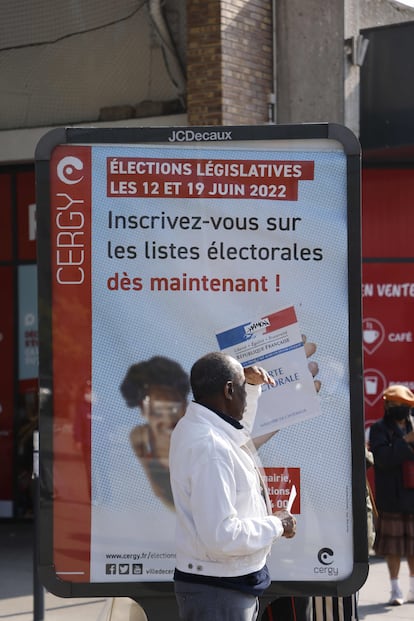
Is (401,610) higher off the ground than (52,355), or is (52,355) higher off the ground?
(52,355)

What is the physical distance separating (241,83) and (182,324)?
6.81 m

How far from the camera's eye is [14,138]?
1179 cm

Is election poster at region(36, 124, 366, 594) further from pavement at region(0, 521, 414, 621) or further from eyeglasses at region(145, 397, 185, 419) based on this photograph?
pavement at region(0, 521, 414, 621)

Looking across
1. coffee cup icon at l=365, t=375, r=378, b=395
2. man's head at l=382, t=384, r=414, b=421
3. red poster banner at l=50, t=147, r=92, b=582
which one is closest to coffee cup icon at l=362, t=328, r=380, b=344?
coffee cup icon at l=365, t=375, r=378, b=395

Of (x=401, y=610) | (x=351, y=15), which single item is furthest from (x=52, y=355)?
(x=351, y=15)

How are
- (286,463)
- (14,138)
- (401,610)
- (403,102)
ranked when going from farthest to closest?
(14,138)
(403,102)
(401,610)
(286,463)

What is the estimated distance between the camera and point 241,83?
10758mm

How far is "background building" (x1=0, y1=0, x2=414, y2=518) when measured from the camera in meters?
10.8

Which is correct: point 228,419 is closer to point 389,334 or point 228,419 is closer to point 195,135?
point 195,135

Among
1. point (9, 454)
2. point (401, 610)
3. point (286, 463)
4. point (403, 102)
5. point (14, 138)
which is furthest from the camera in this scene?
point (9, 454)

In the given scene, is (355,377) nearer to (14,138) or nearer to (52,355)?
(52,355)

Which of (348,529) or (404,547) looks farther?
(404,547)

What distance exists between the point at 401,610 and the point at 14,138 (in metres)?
6.58

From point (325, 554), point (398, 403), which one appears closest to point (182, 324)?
point (325, 554)
